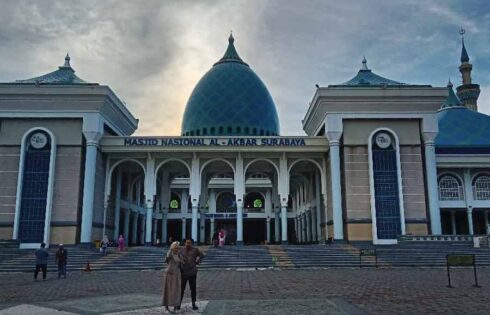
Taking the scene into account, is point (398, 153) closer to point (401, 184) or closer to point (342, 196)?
point (401, 184)

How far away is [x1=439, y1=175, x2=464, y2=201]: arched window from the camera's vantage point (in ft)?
139

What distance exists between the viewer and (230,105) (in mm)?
52969

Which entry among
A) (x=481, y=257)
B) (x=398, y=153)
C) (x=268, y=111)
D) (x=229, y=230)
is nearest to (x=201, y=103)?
(x=268, y=111)

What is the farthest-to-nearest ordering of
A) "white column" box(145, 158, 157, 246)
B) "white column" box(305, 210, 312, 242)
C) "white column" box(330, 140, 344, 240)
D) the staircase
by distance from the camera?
"white column" box(305, 210, 312, 242) → "white column" box(145, 158, 157, 246) → "white column" box(330, 140, 344, 240) → the staircase

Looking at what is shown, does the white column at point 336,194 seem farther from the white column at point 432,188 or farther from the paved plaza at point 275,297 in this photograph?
the paved plaza at point 275,297

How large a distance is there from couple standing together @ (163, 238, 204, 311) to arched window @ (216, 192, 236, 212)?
Answer: 169 ft

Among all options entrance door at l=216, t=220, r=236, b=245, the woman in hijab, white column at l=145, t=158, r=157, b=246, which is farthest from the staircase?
entrance door at l=216, t=220, r=236, b=245

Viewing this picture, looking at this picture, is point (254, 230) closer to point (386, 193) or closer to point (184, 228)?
point (184, 228)

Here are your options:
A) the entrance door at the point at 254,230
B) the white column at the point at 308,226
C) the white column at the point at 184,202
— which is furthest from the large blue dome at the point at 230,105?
the entrance door at the point at 254,230

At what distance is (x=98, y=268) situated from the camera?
25.3 metres

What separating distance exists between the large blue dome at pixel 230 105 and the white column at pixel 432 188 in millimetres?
20994

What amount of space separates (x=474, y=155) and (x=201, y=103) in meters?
29.2

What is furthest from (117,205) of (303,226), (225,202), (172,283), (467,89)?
(467,89)

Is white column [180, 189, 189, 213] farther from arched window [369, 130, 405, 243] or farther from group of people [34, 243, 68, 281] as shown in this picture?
group of people [34, 243, 68, 281]
